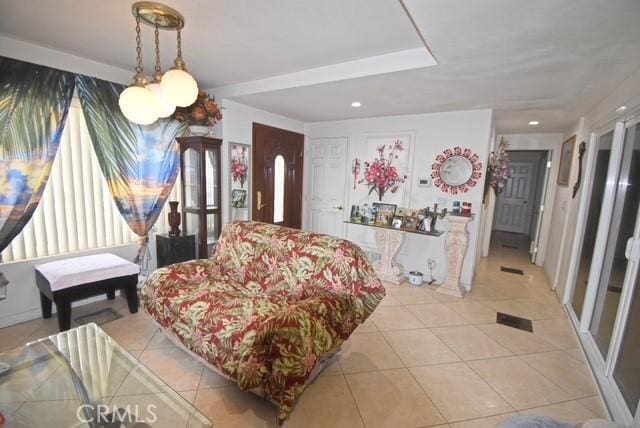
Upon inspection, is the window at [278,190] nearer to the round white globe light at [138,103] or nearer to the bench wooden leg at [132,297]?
the bench wooden leg at [132,297]

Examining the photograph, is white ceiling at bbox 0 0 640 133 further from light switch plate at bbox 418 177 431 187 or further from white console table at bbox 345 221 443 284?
white console table at bbox 345 221 443 284

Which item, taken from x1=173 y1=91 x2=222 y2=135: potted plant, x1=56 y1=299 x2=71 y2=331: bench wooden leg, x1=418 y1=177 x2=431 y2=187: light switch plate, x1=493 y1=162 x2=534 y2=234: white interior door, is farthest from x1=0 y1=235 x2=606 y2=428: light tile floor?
x1=493 y1=162 x2=534 y2=234: white interior door

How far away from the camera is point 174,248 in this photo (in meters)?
3.21

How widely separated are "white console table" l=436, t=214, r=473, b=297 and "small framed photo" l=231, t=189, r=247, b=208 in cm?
264

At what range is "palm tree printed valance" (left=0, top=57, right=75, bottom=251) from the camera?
2291 millimetres

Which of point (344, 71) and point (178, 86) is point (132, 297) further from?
point (344, 71)

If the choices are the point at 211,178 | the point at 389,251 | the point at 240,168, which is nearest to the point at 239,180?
the point at 240,168

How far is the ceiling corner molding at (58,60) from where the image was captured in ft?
7.50

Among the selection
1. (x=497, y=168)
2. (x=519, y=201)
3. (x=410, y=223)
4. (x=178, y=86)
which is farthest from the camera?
(x=519, y=201)

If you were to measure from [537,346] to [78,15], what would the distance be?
4.32 m

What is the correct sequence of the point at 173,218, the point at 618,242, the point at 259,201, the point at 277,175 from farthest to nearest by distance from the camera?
Result: the point at 277,175 → the point at 259,201 → the point at 173,218 → the point at 618,242

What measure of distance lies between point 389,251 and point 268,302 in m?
2.28

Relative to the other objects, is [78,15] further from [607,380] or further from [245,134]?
[607,380]

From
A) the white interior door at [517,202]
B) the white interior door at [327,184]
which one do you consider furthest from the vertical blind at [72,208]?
the white interior door at [517,202]
